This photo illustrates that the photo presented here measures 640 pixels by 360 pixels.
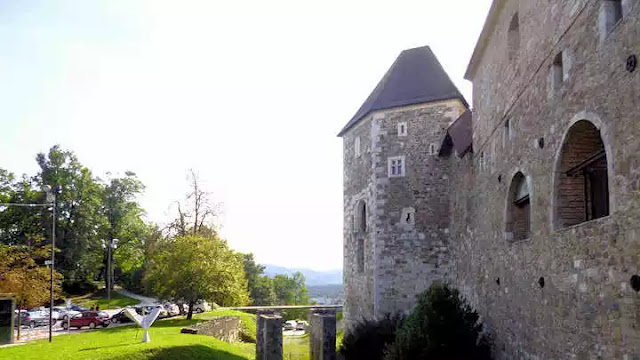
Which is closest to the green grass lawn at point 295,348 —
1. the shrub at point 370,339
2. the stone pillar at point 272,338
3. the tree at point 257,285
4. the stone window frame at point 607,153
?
the stone pillar at point 272,338

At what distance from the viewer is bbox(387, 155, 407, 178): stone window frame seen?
20703mm

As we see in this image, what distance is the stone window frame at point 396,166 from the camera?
20703mm

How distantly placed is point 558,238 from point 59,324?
28982 mm

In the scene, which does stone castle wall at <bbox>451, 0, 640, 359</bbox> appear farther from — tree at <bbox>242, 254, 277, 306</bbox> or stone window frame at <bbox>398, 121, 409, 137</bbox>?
tree at <bbox>242, 254, 277, 306</bbox>

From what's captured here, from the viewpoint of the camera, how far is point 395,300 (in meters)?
20.0

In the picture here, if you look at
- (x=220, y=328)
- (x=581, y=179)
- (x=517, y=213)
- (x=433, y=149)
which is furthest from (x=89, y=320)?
(x=581, y=179)

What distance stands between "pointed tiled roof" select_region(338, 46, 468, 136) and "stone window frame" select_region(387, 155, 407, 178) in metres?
1.99

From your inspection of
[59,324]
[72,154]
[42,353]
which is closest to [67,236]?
[72,154]

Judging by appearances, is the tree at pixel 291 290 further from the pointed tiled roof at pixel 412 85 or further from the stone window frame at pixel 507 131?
the stone window frame at pixel 507 131

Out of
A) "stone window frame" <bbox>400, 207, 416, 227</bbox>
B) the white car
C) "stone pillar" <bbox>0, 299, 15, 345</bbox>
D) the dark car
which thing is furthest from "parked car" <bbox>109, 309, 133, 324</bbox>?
"stone window frame" <bbox>400, 207, 416, 227</bbox>

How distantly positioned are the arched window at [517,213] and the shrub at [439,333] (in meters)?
2.06

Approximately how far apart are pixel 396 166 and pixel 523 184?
33.6 feet

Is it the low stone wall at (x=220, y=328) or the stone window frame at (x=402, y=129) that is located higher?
the stone window frame at (x=402, y=129)

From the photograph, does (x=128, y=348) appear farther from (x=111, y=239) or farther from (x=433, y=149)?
(x=111, y=239)
